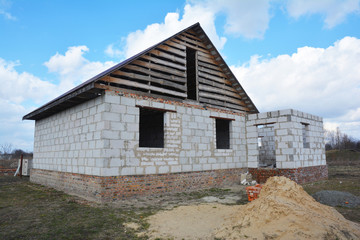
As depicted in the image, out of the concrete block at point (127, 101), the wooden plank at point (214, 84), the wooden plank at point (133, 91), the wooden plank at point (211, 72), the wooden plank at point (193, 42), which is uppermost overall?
the wooden plank at point (193, 42)

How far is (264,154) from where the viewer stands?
641 inches

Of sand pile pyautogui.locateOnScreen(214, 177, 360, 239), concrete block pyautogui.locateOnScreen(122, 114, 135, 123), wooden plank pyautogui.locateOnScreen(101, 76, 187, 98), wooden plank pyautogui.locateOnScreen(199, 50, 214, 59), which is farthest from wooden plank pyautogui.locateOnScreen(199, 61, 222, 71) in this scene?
sand pile pyautogui.locateOnScreen(214, 177, 360, 239)

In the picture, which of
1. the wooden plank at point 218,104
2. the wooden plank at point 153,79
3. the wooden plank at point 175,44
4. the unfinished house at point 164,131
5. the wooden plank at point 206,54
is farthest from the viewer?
the wooden plank at point 206,54

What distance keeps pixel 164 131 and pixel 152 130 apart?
162 inches

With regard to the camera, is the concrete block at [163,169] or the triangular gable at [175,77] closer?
the triangular gable at [175,77]

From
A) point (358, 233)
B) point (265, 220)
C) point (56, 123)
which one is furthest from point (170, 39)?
point (358, 233)

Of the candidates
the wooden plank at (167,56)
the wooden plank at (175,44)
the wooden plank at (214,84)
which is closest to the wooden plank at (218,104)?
the wooden plank at (214,84)

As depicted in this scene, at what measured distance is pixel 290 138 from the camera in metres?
11.2

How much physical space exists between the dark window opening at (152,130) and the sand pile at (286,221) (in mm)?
8141

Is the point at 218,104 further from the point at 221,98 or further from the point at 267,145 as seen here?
the point at 267,145

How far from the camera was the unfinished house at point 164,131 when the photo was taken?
8.12 m

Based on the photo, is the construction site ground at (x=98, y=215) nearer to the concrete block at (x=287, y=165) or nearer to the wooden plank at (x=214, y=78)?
the concrete block at (x=287, y=165)

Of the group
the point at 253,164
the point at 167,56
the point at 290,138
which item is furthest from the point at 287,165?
the point at 167,56

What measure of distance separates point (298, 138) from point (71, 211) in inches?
394
